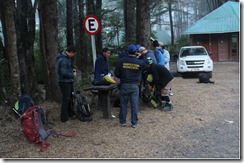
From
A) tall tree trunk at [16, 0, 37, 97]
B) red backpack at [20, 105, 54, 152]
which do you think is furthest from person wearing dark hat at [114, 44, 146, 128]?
tall tree trunk at [16, 0, 37, 97]

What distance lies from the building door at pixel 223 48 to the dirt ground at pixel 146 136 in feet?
75.8

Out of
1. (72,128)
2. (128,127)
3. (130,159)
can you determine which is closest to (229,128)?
(128,127)

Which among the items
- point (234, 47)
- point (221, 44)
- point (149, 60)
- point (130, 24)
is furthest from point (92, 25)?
point (234, 47)

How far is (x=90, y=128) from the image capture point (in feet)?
24.4

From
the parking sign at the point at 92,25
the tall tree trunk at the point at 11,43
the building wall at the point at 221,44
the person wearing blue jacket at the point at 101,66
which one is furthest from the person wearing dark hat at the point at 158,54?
the building wall at the point at 221,44

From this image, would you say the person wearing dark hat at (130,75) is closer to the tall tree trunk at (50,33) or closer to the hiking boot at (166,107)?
the hiking boot at (166,107)

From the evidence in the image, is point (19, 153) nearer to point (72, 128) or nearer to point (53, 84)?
point (72, 128)

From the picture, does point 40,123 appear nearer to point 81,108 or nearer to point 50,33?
point 81,108

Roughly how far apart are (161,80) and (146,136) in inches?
103

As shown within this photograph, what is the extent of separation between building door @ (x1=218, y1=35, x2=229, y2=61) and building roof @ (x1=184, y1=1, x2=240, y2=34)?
4.62 feet

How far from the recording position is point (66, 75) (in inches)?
302

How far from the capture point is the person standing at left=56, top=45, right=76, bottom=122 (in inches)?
301

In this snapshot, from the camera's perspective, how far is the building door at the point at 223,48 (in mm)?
31469

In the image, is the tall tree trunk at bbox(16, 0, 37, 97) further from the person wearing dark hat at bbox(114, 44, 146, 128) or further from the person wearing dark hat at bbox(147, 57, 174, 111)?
the person wearing dark hat at bbox(147, 57, 174, 111)
